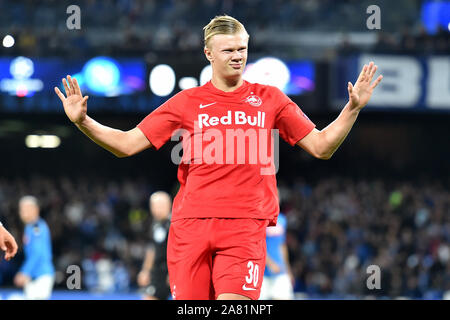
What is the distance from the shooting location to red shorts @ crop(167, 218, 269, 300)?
3.90m

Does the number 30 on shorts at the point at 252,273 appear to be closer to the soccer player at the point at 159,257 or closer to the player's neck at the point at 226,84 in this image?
the player's neck at the point at 226,84

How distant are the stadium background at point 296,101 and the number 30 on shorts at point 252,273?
11.3 metres

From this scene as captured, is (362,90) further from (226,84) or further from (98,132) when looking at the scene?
(98,132)

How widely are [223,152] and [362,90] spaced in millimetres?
806

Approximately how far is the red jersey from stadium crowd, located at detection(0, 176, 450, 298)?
40.1 ft

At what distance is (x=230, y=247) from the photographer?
394 centimetres

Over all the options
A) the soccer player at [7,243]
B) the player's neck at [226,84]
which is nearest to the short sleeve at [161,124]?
the player's neck at [226,84]

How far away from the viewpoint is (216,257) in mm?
3969

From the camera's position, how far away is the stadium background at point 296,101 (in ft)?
54.9

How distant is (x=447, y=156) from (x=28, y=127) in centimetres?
1122

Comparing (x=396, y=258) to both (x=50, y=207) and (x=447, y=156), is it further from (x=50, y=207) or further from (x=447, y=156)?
(x=50, y=207)

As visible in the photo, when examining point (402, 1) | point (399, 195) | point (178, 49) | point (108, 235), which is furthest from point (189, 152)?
point (402, 1)

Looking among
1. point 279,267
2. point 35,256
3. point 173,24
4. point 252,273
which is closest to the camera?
point 252,273

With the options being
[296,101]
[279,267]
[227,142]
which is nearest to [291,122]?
[227,142]
